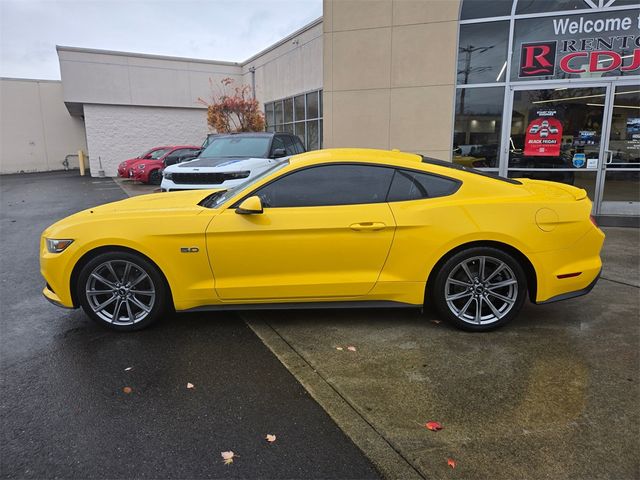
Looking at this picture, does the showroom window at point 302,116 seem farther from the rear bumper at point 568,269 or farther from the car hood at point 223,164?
the rear bumper at point 568,269

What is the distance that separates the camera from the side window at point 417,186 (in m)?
3.89

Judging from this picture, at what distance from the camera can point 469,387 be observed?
310 cm

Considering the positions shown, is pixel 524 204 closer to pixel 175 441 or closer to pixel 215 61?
pixel 175 441

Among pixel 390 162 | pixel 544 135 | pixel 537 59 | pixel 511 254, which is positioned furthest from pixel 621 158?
pixel 390 162

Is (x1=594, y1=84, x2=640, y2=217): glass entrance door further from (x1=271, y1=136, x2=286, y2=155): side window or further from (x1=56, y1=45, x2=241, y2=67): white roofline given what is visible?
(x1=56, y1=45, x2=241, y2=67): white roofline

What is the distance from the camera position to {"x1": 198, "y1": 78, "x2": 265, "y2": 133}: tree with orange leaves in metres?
23.9

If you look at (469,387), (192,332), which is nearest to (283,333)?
(192,332)

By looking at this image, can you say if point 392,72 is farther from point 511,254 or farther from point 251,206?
point 251,206

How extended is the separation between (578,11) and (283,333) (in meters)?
8.21

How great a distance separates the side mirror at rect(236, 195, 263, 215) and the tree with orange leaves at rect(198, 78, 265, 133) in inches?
823

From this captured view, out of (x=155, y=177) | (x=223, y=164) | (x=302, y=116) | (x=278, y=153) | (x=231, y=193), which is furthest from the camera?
(x=302, y=116)

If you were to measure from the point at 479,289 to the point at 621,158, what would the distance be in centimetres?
644

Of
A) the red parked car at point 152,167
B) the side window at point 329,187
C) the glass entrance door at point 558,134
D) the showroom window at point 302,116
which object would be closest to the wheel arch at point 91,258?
the side window at point 329,187

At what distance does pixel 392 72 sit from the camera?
9.37 meters
